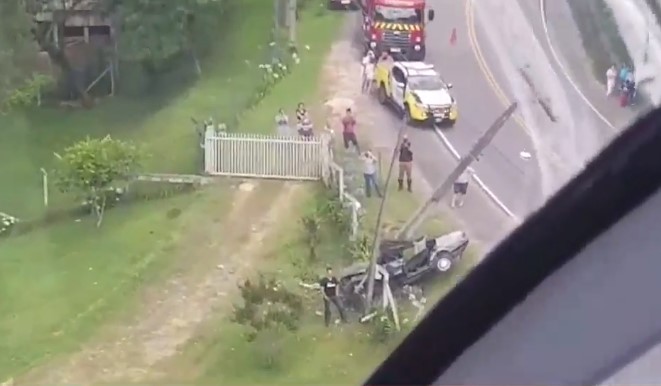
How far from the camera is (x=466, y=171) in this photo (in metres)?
1.15

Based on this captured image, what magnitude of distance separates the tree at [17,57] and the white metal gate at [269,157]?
244 mm

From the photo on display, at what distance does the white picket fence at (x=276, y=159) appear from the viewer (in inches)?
49.0

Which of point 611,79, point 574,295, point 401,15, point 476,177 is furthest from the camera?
point 401,15

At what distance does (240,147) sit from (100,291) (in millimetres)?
259

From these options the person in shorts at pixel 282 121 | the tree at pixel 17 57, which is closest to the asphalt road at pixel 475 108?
the person in shorts at pixel 282 121

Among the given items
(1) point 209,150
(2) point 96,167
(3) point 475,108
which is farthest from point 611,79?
(2) point 96,167

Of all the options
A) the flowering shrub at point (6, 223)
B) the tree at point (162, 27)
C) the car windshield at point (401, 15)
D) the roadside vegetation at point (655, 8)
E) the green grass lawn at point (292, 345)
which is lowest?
the green grass lawn at point (292, 345)

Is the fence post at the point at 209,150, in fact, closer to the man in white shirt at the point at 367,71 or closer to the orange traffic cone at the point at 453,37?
the man in white shirt at the point at 367,71

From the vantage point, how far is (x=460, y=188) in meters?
1.15

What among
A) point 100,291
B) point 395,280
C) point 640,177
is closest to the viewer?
point 640,177

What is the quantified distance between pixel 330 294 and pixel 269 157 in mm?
208

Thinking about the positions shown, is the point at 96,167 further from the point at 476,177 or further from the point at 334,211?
the point at 476,177

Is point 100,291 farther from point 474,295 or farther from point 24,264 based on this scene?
point 474,295

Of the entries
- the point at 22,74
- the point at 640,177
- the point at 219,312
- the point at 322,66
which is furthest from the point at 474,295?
the point at 22,74
